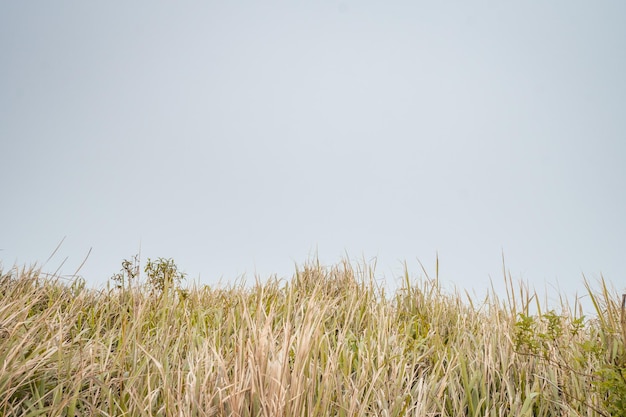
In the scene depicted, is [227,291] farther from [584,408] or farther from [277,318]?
[584,408]

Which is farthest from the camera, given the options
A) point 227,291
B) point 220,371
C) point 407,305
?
point 227,291

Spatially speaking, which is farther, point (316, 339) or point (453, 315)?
point (453, 315)

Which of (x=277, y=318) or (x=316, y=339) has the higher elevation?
(x=277, y=318)

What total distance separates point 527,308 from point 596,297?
1.75 feet

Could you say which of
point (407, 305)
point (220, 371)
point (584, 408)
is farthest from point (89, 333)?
point (584, 408)

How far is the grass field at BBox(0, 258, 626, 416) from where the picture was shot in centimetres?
186

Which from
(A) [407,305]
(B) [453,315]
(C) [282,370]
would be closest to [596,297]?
(B) [453,315]

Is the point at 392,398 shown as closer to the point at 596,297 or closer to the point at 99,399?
the point at 99,399

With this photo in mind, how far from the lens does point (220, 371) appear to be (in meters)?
1.93

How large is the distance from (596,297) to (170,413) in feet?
10.1

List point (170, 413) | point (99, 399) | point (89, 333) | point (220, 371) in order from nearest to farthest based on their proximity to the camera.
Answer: point (170, 413) → point (220, 371) → point (99, 399) → point (89, 333)

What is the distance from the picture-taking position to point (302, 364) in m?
1.93

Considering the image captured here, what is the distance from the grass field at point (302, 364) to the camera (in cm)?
186

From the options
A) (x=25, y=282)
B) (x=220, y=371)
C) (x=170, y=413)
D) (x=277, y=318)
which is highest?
(x=25, y=282)
